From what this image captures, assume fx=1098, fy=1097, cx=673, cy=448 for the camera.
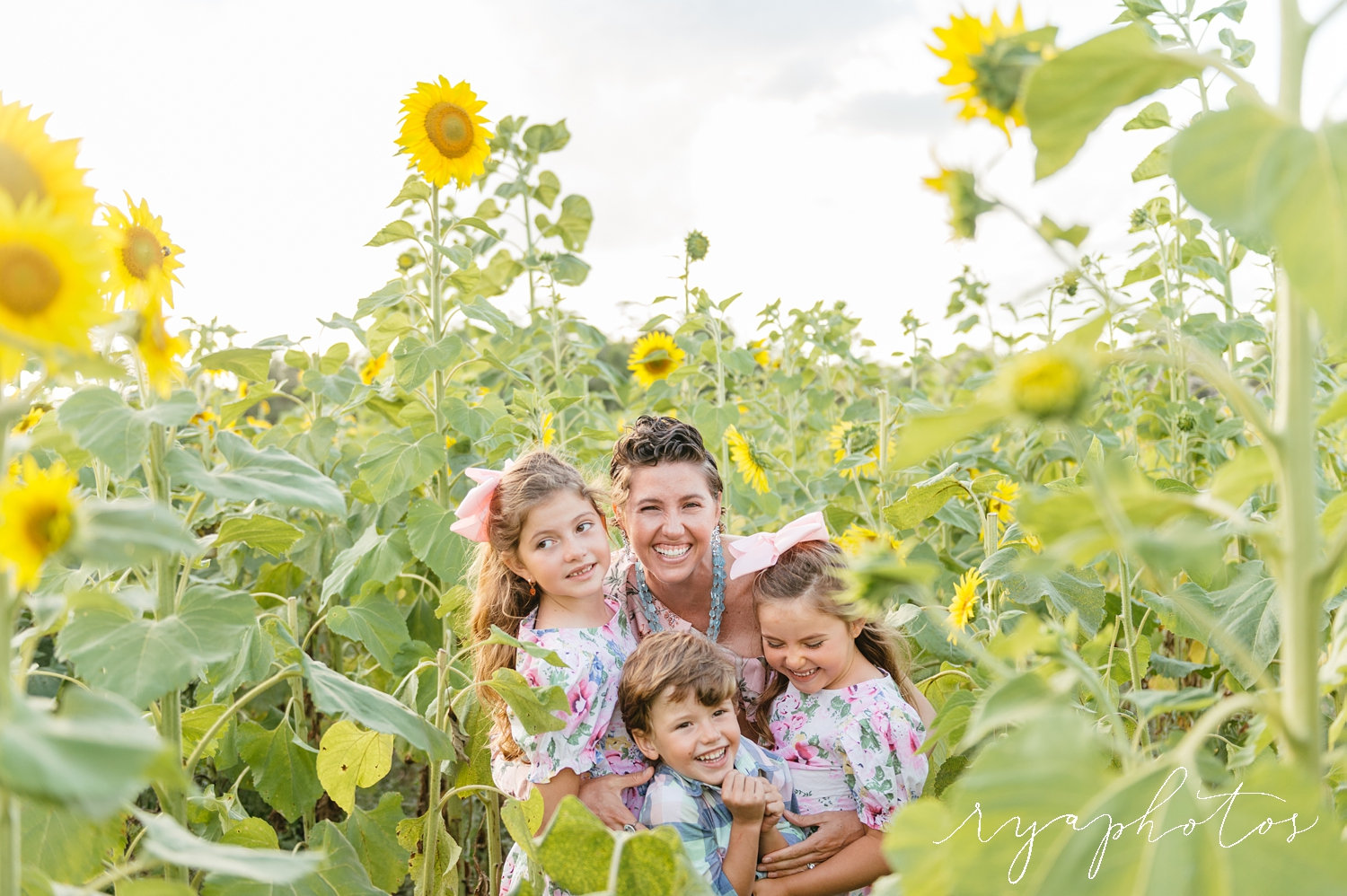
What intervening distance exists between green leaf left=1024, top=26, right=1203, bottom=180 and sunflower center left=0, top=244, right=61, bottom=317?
0.79m

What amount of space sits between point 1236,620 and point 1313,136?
1.04 m

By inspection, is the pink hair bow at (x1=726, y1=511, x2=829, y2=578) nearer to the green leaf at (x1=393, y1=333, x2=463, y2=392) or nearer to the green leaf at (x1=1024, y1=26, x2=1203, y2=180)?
the green leaf at (x1=393, y1=333, x2=463, y2=392)

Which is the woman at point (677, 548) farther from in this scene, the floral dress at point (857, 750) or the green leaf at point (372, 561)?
the green leaf at point (372, 561)

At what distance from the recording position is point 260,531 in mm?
1571

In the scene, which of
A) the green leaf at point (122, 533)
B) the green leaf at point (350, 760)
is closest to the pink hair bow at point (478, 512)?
the green leaf at point (350, 760)

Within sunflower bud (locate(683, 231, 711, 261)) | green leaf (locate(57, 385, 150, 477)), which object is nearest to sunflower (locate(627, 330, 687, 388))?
sunflower bud (locate(683, 231, 711, 261))

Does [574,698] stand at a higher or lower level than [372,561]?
lower

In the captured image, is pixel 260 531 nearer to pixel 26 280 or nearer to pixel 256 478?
pixel 256 478

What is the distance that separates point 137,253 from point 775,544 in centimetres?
147

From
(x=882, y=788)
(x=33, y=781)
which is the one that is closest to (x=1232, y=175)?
(x=33, y=781)

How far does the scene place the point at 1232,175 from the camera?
0.78m

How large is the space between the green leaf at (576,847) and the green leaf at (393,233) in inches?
74.2

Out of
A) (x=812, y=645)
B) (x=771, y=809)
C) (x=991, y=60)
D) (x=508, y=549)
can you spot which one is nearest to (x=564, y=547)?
(x=508, y=549)

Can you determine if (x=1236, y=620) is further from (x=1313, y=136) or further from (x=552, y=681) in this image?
(x=552, y=681)
